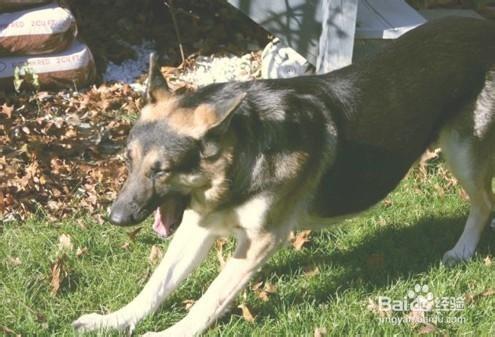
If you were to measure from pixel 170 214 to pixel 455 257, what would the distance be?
6.65 feet

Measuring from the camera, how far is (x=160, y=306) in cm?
429

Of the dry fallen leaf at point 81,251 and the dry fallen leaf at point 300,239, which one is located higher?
the dry fallen leaf at point 300,239

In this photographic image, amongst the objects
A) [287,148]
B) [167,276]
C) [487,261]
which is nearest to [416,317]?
[487,261]

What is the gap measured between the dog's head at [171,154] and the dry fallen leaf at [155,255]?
1.04 m

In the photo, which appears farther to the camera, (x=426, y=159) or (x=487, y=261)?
(x=426, y=159)

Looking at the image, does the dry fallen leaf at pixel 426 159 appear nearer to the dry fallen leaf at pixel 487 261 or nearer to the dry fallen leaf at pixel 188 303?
the dry fallen leaf at pixel 487 261

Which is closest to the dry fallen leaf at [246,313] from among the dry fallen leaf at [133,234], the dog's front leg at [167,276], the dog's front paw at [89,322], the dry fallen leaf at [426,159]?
the dog's front leg at [167,276]

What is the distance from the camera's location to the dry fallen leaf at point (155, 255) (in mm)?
4746

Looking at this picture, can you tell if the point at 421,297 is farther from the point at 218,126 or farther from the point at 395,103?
the point at 218,126

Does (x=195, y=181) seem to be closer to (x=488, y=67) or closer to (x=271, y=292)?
(x=271, y=292)

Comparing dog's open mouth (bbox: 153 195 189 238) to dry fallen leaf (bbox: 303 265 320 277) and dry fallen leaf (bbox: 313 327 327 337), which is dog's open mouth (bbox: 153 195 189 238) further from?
dry fallen leaf (bbox: 303 265 320 277)

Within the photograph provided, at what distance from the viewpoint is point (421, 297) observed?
14.8ft

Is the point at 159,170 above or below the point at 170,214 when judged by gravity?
above

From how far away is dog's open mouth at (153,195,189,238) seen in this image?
3787 mm
